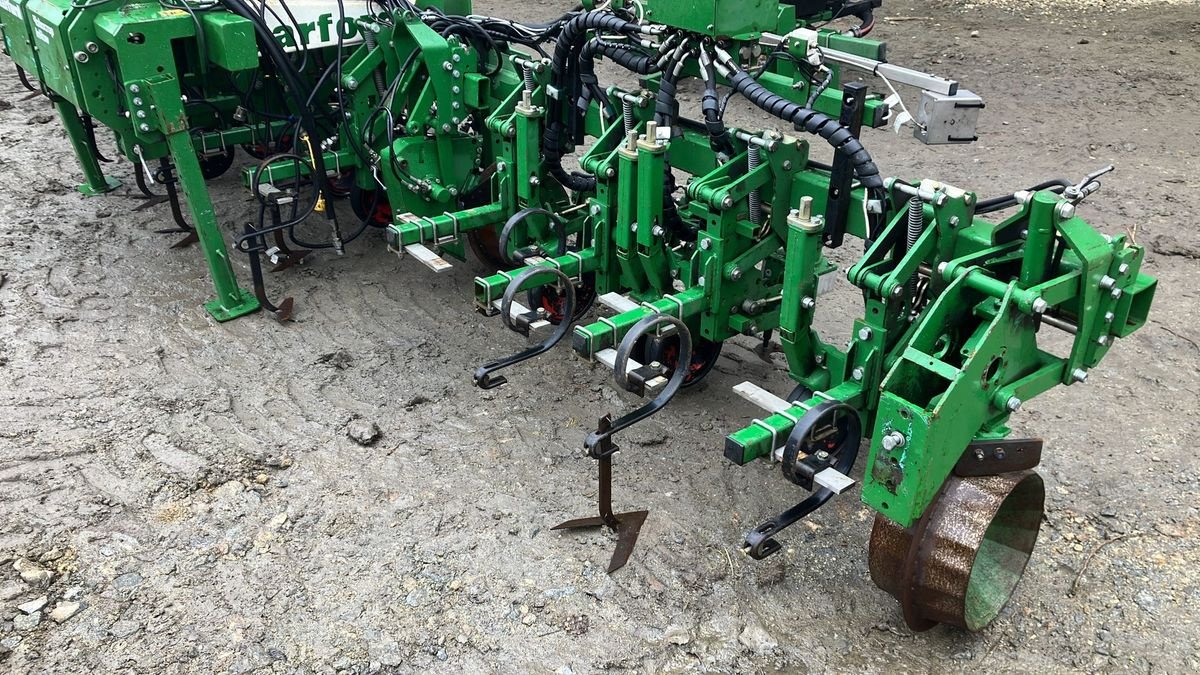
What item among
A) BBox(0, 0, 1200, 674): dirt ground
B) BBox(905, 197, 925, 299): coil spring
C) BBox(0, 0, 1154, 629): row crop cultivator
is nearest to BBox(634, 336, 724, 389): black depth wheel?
BBox(0, 0, 1154, 629): row crop cultivator

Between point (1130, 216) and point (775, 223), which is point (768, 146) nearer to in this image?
point (775, 223)

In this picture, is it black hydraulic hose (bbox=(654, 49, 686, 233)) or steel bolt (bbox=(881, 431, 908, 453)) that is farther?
black hydraulic hose (bbox=(654, 49, 686, 233))

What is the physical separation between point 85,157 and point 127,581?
173 inches

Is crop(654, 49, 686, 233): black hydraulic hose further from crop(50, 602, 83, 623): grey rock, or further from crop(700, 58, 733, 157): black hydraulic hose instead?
crop(50, 602, 83, 623): grey rock

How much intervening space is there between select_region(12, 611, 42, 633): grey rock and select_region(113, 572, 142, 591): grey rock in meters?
0.26

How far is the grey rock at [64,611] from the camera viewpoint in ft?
11.6

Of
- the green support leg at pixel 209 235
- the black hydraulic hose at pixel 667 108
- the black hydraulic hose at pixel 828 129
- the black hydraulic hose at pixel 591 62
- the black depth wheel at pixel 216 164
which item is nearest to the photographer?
the black hydraulic hose at pixel 828 129

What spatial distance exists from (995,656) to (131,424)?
3813 millimetres

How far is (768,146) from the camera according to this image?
12.8 ft

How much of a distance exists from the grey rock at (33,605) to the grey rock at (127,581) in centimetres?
23

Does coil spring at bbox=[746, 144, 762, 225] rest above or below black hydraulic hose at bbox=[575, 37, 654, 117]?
below

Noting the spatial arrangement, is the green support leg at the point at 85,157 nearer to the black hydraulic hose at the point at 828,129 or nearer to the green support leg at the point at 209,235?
the green support leg at the point at 209,235

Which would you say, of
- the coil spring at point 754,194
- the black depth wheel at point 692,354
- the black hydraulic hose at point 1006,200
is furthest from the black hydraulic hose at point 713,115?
the black hydraulic hose at point 1006,200

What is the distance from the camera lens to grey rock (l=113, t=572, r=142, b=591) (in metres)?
3.68
